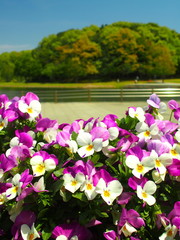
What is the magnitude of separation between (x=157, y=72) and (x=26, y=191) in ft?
209

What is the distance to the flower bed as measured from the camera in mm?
1665

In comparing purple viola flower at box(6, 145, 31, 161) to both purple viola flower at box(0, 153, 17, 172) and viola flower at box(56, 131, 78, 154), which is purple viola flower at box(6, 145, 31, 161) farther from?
viola flower at box(56, 131, 78, 154)

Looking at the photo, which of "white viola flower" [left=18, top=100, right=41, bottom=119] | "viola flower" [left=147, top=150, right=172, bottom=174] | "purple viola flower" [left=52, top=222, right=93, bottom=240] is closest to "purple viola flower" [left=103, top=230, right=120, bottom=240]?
"purple viola flower" [left=52, top=222, right=93, bottom=240]

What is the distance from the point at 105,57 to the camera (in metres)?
65.3

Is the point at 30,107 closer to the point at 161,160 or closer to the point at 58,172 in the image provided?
the point at 58,172

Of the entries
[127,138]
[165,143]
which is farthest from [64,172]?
[165,143]

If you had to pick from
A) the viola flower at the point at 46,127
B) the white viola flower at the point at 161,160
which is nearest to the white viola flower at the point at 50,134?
the viola flower at the point at 46,127

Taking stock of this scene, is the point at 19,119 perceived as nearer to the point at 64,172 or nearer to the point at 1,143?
the point at 1,143

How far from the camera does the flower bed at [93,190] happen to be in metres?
1.67

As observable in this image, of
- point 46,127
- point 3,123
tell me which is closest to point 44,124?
point 46,127

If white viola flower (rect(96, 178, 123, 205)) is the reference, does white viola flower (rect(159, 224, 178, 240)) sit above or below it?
below

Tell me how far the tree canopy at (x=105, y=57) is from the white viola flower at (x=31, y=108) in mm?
60251

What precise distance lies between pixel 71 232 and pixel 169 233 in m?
0.56

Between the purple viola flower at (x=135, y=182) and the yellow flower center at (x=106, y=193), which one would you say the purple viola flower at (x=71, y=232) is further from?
the purple viola flower at (x=135, y=182)
